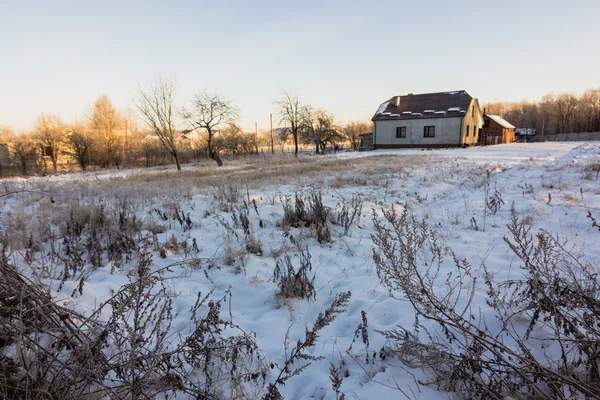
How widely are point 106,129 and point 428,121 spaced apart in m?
40.1

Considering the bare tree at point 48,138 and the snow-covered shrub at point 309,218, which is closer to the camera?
the snow-covered shrub at point 309,218

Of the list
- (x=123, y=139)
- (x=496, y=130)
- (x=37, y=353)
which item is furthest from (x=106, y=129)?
(x=496, y=130)

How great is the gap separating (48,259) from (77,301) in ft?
5.07

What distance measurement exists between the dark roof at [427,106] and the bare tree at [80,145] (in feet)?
114

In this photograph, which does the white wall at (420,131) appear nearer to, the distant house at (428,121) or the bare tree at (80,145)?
the distant house at (428,121)

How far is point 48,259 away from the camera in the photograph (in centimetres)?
347

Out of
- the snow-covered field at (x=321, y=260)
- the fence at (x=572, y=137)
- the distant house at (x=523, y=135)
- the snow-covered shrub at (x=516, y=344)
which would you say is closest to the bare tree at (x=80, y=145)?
the snow-covered field at (x=321, y=260)

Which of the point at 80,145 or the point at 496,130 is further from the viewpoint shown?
the point at 496,130

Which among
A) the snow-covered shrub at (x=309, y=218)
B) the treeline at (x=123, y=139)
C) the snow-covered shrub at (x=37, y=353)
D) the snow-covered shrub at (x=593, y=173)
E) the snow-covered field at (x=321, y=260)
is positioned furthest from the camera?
the treeline at (x=123, y=139)

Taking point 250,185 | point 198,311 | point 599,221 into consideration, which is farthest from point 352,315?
point 250,185

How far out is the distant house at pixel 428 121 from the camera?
108 ft

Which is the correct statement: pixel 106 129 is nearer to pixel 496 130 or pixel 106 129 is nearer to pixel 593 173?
pixel 593 173

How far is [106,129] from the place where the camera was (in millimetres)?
37719

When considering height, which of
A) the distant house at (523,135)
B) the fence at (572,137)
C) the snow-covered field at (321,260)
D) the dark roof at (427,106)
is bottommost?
the snow-covered field at (321,260)
